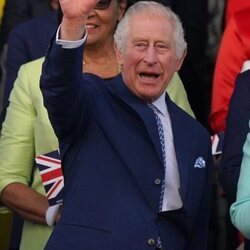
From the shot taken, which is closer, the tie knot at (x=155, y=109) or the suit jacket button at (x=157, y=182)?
the suit jacket button at (x=157, y=182)

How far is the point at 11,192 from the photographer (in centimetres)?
443

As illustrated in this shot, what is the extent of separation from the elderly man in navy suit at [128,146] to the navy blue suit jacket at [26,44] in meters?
1.24

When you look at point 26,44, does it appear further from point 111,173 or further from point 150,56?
point 111,173

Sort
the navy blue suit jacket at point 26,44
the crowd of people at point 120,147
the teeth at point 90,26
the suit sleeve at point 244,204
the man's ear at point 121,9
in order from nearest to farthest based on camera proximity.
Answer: the suit sleeve at point 244,204
the crowd of people at point 120,147
the teeth at point 90,26
the man's ear at point 121,9
the navy blue suit jacket at point 26,44

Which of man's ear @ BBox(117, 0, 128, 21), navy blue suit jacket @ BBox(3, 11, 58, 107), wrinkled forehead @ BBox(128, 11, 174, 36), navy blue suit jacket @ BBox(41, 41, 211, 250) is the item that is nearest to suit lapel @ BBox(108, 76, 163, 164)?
navy blue suit jacket @ BBox(41, 41, 211, 250)

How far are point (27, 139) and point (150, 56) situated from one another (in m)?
0.87

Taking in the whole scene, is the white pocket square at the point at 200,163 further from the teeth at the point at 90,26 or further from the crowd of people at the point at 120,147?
the teeth at the point at 90,26

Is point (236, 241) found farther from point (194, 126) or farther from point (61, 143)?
point (61, 143)

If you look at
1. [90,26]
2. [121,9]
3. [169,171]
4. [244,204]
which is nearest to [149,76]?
[169,171]

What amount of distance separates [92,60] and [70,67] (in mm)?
1235

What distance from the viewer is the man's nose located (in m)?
3.82

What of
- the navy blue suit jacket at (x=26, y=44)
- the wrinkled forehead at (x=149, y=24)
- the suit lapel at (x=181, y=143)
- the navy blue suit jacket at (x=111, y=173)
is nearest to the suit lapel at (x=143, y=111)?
the navy blue suit jacket at (x=111, y=173)

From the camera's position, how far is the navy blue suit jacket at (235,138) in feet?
12.9

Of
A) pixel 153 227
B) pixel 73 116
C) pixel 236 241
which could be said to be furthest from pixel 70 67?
pixel 236 241
